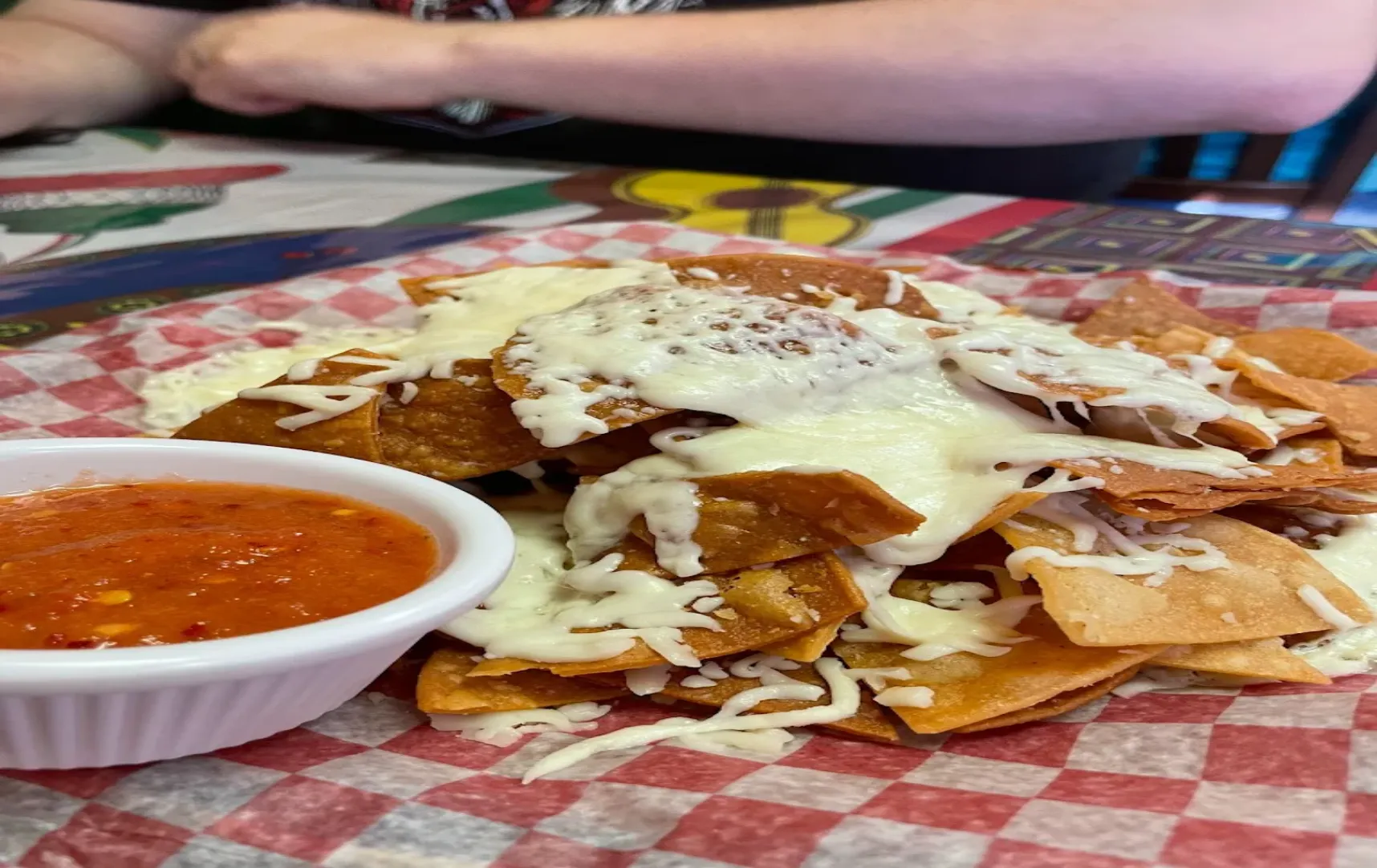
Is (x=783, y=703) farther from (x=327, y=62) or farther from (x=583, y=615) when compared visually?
(x=327, y=62)

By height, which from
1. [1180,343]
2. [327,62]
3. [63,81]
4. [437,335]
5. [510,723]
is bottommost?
[510,723]

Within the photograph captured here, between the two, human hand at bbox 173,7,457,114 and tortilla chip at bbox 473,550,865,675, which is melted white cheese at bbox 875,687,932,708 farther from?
human hand at bbox 173,7,457,114

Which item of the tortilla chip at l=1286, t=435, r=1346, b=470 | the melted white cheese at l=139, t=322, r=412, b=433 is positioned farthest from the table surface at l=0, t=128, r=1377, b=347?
the tortilla chip at l=1286, t=435, r=1346, b=470

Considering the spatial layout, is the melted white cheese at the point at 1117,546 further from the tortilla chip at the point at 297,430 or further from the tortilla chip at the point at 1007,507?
the tortilla chip at the point at 297,430

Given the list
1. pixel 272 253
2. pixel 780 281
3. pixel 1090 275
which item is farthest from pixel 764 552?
pixel 272 253

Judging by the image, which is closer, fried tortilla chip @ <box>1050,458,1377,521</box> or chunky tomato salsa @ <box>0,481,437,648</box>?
chunky tomato salsa @ <box>0,481,437,648</box>

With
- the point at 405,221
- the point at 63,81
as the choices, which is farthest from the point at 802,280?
the point at 63,81
